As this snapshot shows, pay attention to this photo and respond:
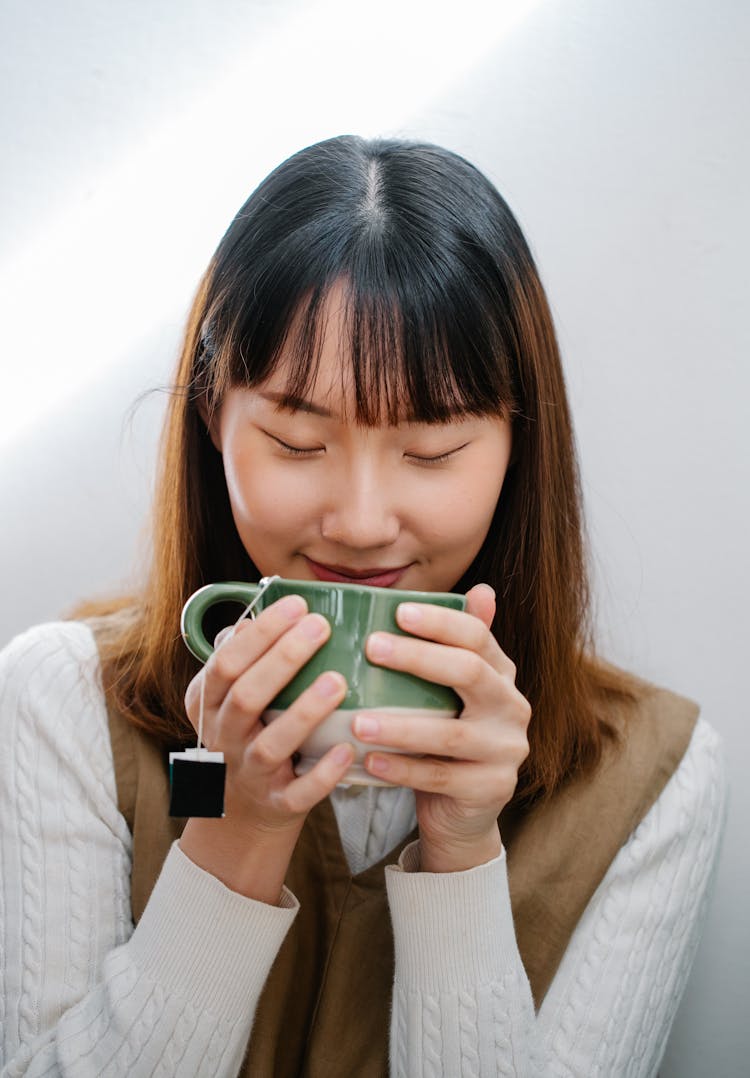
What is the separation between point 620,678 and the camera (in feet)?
4.27

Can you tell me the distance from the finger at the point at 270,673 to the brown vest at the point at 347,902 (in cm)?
34

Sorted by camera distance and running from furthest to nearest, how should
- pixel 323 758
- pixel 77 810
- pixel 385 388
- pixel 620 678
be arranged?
1. pixel 620 678
2. pixel 77 810
3. pixel 385 388
4. pixel 323 758

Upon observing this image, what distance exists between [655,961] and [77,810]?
61 cm

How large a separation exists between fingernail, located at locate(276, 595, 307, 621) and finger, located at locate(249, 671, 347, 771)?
46 mm

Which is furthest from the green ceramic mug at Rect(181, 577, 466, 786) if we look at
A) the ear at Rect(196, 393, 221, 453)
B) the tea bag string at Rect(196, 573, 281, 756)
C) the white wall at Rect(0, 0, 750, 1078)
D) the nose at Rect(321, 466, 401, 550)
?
the white wall at Rect(0, 0, 750, 1078)

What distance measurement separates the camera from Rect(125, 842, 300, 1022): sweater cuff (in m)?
0.93

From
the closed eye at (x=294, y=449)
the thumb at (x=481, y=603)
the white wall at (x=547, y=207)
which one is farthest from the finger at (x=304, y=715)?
the white wall at (x=547, y=207)

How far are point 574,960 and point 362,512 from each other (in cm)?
53

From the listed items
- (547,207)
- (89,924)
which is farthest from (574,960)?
(547,207)

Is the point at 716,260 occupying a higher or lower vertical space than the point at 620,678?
higher

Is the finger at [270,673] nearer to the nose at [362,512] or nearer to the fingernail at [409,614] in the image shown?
the fingernail at [409,614]

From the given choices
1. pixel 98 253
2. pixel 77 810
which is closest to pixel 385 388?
pixel 77 810

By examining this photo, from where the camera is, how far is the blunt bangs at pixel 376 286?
0.94 metres

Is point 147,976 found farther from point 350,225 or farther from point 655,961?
point 350,225
